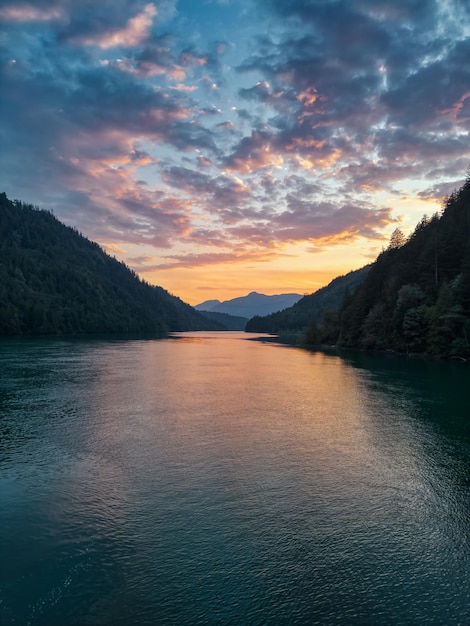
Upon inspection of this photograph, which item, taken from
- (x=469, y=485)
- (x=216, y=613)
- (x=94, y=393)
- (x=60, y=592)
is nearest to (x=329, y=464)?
(x=469, y=485)

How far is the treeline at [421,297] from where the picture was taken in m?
81.8

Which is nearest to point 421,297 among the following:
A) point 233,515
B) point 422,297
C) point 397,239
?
point 422,297

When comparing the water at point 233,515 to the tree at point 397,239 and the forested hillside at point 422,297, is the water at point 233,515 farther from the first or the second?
the tree at point 397,239

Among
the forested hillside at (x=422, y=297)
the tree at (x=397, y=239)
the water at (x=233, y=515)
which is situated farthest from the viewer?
the tree at (x=397, y=239)

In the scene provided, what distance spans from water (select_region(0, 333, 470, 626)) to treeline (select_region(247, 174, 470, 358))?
51351 millimetres

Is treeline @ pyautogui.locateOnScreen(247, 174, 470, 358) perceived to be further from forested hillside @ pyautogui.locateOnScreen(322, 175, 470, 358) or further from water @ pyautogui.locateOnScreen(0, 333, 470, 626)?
water @ pyautogui.locateOnScreen(0, 333, 470, 626)

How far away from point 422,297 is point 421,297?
221 millimetres

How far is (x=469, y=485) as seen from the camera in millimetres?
19953

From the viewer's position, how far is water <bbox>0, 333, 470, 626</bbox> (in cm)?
1133

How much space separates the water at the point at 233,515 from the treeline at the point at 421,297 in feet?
168

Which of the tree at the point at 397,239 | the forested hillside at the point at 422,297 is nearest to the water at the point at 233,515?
the forested hillside at the point at 422,297

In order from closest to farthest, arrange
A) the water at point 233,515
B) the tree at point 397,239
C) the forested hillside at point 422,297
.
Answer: the water at point 233,515 → the forested hillside at point 422,297 → the tree at point 397,239

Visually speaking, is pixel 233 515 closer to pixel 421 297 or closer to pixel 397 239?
pixel 421 297

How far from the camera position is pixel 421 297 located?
95062mm
